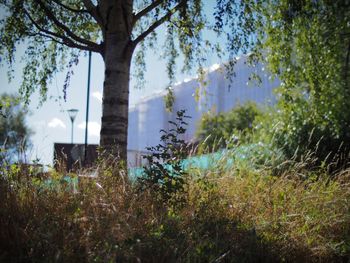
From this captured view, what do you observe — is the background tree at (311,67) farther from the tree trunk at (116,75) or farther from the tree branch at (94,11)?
the tree branch at (94,11)

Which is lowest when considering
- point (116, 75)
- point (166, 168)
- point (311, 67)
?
point (166, 168)

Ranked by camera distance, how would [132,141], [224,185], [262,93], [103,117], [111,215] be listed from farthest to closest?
[132,141]
[262,93]
[103,117]
[224,185]
[111,215]

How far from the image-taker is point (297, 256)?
4.57m

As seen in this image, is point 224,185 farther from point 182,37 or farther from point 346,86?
point 346,86

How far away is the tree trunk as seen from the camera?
619cm

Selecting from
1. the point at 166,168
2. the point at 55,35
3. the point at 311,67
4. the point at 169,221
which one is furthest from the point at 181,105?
the point at 169,221

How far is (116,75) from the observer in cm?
625

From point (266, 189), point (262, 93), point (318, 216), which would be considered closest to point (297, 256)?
point (318, 216)

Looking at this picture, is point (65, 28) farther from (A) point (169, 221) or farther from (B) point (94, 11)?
(A) point (169, 221)

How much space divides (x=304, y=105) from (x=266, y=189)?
546 cm

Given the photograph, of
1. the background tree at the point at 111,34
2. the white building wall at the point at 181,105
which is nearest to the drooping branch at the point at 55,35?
the background tree at the point at 111,34

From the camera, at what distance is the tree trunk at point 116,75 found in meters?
6.19

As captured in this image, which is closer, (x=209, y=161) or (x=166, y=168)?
(x=166, y=168)

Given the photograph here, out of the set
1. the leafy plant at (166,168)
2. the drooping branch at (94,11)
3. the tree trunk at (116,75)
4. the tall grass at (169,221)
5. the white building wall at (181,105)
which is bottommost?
the tall grass at (169,221)
